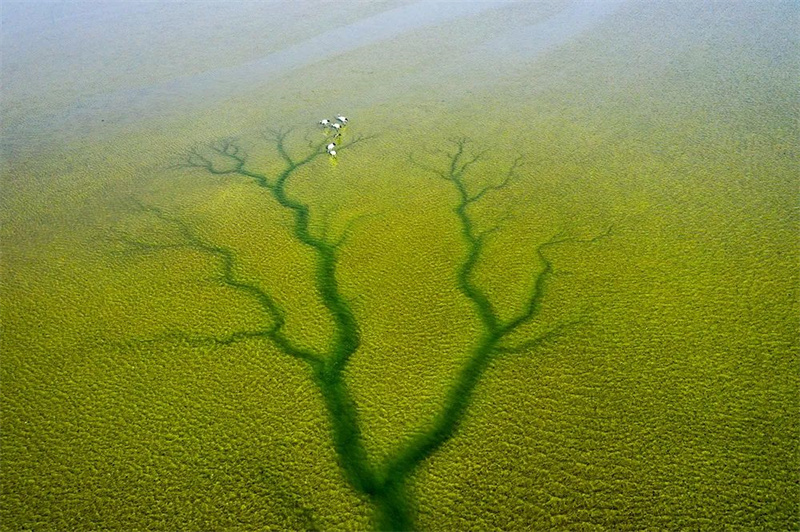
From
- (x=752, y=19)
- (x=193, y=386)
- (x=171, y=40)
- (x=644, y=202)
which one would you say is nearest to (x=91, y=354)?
(x=193, y=386)

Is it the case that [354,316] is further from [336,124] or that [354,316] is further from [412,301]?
[336,124]

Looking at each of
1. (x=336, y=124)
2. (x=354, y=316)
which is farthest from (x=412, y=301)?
(x=336, y=124)

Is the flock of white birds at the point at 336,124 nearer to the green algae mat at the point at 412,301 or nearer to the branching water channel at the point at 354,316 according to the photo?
the green algae mat at the point at 412,301

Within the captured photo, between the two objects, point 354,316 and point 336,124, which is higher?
point 336,124

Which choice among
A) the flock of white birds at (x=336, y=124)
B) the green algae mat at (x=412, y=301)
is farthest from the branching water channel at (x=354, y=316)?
the flock of white birds at (x=336, y=124)

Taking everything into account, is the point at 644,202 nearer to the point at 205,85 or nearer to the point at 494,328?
the point at 494,328
